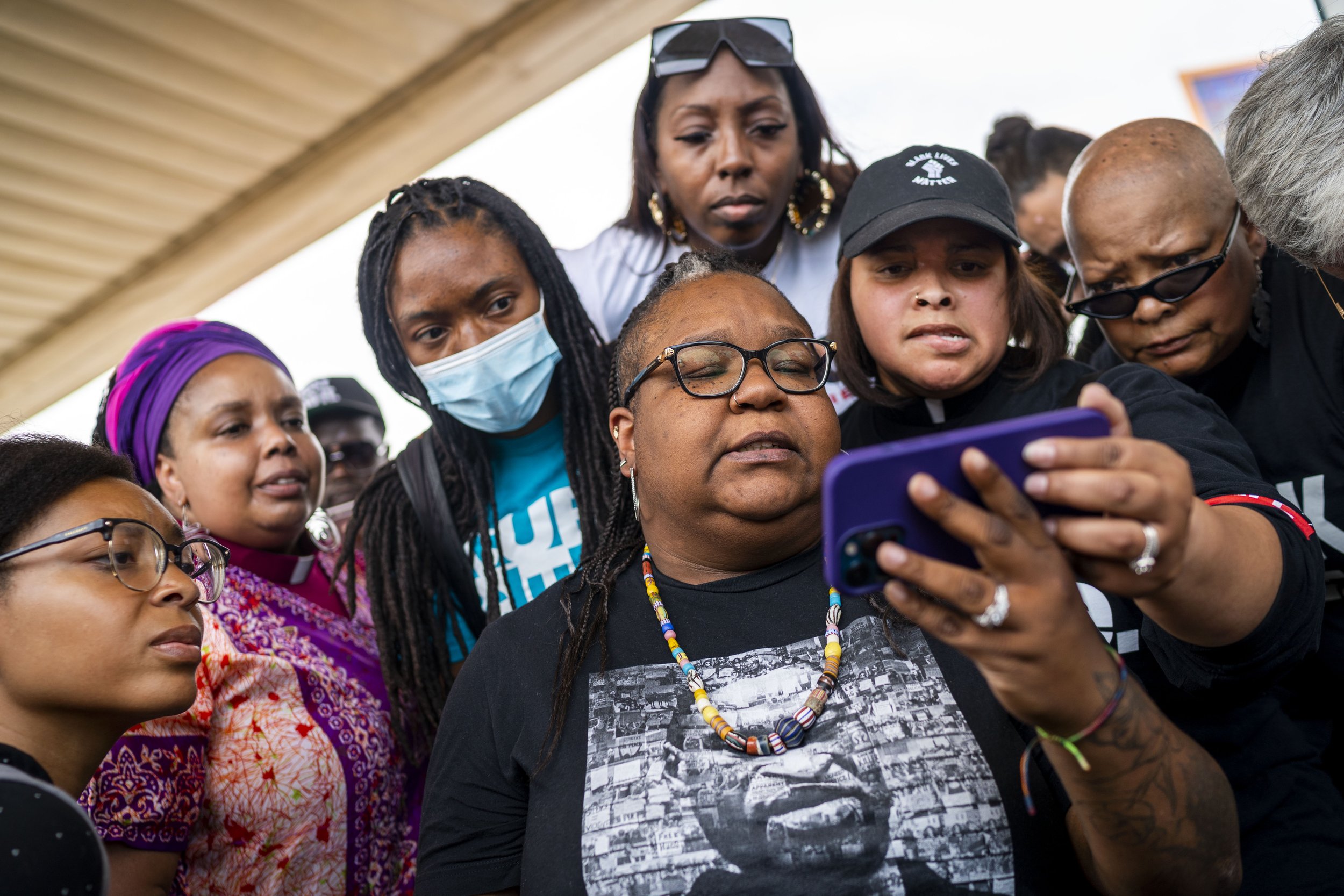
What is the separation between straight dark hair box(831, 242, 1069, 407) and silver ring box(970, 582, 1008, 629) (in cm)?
137

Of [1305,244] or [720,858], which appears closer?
[720,858]

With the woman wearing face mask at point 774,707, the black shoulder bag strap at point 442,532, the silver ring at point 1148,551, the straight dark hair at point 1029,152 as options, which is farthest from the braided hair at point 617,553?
the straight dark hair at point 1029,152

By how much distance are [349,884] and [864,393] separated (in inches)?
68.7

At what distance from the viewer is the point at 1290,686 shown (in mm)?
2279

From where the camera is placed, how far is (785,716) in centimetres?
175

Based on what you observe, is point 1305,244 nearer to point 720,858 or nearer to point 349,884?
point 720,858

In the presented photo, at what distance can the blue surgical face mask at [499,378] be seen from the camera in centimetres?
284

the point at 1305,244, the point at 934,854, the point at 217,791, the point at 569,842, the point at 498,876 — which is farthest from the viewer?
the point at 217,791

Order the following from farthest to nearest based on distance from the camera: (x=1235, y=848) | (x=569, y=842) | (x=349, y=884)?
1. (x=349, y=884)
2. (x=569, y=842)
3. (x=1235, y=848)

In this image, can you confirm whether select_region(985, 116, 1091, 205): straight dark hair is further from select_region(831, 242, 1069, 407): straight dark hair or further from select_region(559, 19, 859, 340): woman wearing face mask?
select_region(831, 242, 1069, 407): straight dark hair

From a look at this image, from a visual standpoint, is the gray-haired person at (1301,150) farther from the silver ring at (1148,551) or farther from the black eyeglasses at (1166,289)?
the silver ring at (1148,551)

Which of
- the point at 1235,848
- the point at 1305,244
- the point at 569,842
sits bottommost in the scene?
the point at 1235,848

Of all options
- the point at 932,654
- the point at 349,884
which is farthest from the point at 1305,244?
the point at 349,884

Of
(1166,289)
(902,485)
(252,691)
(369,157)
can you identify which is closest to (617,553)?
(252,691)
